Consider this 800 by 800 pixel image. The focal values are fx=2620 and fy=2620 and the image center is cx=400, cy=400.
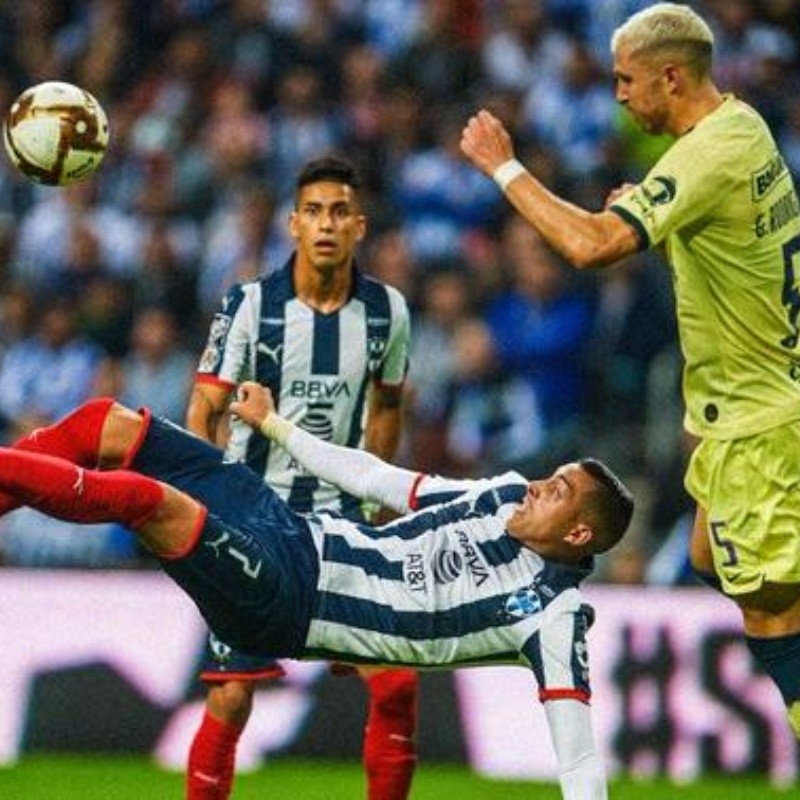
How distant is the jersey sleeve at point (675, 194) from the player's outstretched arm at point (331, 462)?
111 cm

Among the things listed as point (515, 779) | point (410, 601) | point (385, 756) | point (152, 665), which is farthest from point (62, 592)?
point (410, 601)

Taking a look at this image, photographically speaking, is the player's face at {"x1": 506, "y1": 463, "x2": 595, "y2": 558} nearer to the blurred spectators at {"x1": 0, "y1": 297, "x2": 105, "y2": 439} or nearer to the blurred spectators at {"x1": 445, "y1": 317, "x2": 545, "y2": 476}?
the blurred spectators at {"x1": 445, "y1": 317, "x2": 545, "y2": 476}

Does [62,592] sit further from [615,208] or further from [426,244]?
[615,208]

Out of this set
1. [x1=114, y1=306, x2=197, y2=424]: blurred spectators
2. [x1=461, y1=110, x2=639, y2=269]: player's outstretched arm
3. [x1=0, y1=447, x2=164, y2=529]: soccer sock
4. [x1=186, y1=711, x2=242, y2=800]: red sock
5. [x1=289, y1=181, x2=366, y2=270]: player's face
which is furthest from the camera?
[x1=114, y1=306, x2=197, y2=424]: blurred spectators

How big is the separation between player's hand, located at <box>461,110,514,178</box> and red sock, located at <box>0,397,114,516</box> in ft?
4.17

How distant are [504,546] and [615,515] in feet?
1.10

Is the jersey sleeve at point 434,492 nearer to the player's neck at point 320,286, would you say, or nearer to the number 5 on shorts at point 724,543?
the number 5 on shorts at point 724,543

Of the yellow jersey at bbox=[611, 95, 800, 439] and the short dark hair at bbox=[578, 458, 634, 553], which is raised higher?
the yellow jersey at bbox=[611, 95, 800, 439]

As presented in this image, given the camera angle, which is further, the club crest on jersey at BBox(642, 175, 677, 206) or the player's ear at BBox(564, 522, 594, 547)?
the player's ear at BBox(564, 522, 594, 547)

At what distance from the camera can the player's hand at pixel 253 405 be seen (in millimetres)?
7848

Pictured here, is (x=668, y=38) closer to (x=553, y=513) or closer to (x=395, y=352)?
(x=553, y=513)

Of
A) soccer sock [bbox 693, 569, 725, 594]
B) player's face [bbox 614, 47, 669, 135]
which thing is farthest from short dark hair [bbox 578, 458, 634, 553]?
player's face [bbox 614, 47, 669, 135]

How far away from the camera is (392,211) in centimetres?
1390

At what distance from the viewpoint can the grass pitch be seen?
9984 millimetres
